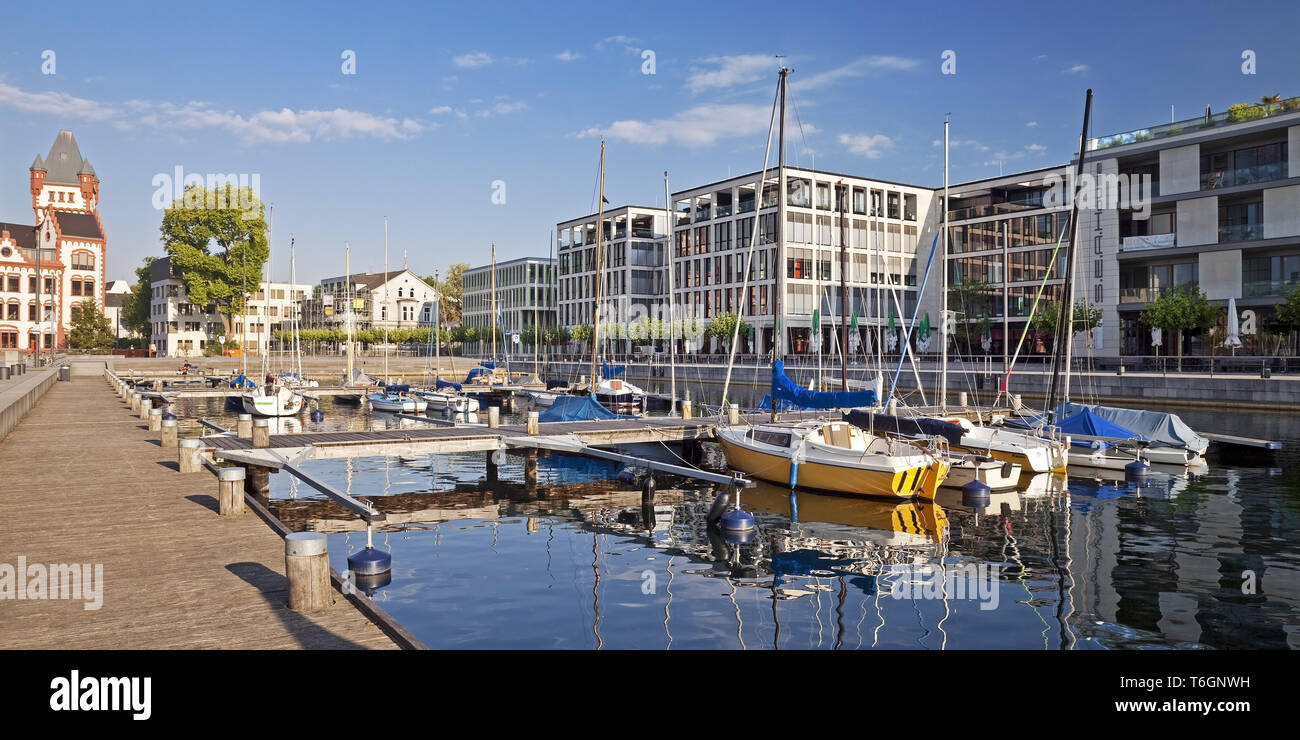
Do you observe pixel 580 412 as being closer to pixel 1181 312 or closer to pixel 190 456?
pixel 190 456

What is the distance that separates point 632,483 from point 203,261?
96758mm

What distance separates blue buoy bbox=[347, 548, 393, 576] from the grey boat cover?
27681 millimetres

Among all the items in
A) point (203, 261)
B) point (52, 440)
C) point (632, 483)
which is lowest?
point (632, 483)

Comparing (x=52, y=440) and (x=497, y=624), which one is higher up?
(x=52, y=440)

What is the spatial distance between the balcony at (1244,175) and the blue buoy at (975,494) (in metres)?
52.6

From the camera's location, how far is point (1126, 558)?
61.8ft

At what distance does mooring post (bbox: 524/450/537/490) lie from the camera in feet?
97.3

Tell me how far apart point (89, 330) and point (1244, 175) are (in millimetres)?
130719

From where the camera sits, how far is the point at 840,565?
18.5 metres

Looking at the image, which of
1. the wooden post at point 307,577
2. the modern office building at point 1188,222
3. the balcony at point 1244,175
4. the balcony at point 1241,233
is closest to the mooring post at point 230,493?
the wooden post at point 307,577
